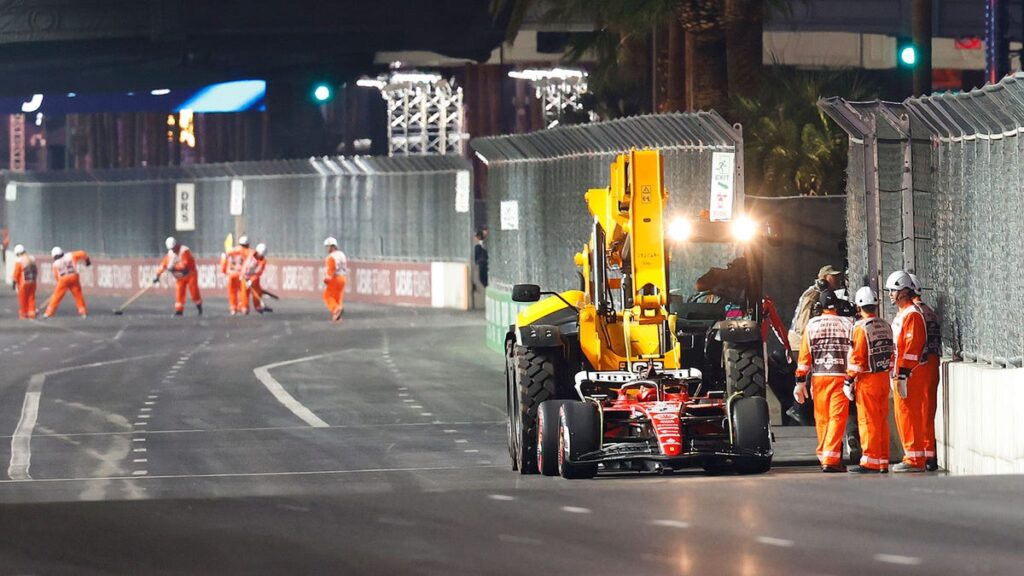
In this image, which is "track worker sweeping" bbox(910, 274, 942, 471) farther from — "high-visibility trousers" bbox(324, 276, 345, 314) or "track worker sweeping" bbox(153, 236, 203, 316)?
"track worker sweeping" bbox(153, 236, 203, 316)

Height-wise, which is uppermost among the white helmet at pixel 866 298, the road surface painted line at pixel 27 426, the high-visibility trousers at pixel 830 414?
the white helmet at pixel 866 298

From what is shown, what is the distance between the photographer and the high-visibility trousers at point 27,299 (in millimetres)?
41625

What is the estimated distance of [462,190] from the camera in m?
42.6

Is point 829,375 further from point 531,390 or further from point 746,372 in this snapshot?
point 531,390

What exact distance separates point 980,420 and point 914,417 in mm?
794

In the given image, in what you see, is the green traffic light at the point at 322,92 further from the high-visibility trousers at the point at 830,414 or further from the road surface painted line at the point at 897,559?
the road surface painted line at the point at 897,559

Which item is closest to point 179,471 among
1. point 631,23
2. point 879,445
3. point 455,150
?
point 879,445

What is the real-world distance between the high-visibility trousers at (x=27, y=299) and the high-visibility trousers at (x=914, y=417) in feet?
94.8

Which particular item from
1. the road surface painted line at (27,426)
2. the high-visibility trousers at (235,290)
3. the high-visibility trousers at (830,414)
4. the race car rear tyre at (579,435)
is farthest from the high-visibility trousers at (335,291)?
the race car rear tyre at (579,435)

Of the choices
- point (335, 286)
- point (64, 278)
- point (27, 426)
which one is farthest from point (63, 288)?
point (27, 426)

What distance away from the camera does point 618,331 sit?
16.0 metres

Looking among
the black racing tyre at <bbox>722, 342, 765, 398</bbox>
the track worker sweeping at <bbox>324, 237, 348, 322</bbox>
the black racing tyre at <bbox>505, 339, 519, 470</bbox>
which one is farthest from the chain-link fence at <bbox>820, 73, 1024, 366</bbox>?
the track worker sweeping at <bbox>324, 237, 348, 322</bbox>

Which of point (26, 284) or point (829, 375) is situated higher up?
point (26, 284)

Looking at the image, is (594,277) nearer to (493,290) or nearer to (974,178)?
(974,178)
